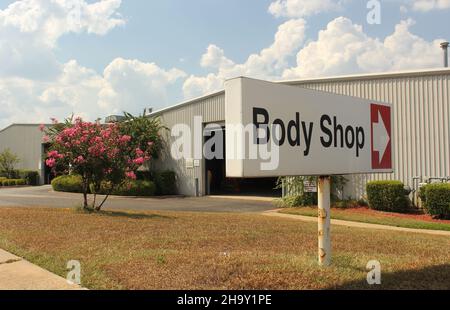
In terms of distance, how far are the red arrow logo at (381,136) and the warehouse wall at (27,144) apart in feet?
127

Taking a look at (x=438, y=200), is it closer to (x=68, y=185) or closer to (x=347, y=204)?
(x=347, y=204)

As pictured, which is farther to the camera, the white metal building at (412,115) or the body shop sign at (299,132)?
the white metal building at (412,115)

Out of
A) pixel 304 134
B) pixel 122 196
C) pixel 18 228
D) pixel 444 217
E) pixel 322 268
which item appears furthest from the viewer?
pixel 122 196

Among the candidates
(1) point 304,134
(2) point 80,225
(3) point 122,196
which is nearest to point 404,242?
(1) point 304,134

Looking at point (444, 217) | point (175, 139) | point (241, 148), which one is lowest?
point (444, 217)

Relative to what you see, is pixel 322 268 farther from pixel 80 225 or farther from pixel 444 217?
pixel 444 217

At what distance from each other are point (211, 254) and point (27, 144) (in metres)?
39.9

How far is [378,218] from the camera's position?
48.1 feet

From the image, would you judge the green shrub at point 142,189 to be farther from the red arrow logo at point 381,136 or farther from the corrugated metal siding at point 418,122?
the red arrow logo at point 381,136

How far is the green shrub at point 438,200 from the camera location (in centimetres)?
1431

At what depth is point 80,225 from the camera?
9.54 m

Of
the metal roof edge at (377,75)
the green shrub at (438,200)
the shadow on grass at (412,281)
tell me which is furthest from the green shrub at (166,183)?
the shadow on grass at (412,281)

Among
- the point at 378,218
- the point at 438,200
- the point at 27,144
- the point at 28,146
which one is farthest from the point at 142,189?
the point at 27,144

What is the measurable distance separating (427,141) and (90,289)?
1516cm
